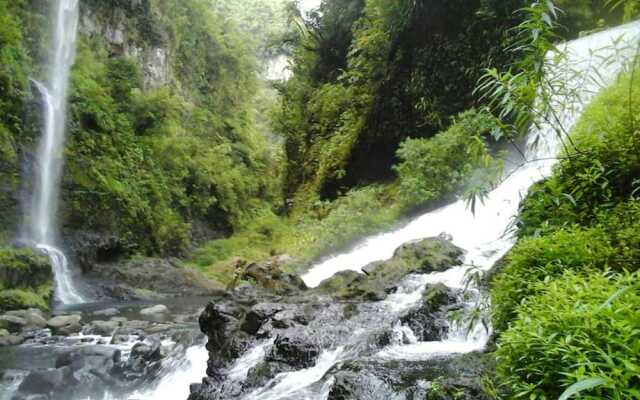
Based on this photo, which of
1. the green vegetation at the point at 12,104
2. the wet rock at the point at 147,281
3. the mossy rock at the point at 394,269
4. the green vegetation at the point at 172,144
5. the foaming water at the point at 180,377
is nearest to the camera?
the foaming water at the point at 180,377

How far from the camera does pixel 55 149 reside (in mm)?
14547

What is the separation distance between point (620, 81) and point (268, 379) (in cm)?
413

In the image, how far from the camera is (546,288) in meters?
2.59

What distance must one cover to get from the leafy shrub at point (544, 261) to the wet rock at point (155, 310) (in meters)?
8.80

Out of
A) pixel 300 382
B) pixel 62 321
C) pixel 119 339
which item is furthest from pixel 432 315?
pixel 62 321

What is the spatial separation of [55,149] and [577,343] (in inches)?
616

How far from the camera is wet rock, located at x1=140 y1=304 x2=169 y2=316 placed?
1035 cm

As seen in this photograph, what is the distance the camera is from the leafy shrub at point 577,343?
1.78 m

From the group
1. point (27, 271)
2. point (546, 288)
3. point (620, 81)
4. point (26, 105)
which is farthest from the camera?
point (26, 105)

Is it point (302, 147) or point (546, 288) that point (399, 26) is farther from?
point (546, 288)

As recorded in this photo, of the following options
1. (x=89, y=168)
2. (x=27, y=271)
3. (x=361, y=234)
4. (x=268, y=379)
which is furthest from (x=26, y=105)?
(x=268, y=379)

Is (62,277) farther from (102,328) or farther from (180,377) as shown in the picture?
(180,377)

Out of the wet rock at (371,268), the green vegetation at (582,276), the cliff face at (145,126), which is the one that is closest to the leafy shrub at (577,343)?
the green vegetation at (582,276)

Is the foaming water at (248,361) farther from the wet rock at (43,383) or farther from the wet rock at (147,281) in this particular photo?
the wet rock at (147,281)
